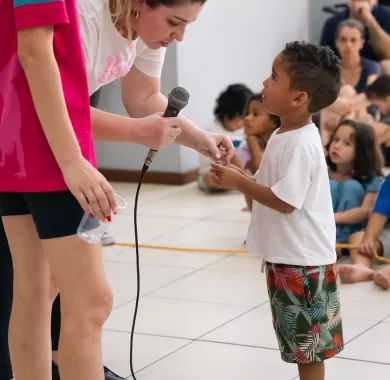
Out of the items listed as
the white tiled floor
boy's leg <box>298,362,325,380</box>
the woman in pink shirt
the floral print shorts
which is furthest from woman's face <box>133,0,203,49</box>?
the white tiled floor

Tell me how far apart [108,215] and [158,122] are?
311 mm

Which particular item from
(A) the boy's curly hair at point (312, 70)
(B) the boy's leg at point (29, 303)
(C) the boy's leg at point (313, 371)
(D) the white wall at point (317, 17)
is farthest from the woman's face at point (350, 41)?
(B) the boy's leg at point (29, 303)

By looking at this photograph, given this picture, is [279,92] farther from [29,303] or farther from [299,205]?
[29,303]

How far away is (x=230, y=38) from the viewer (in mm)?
6078

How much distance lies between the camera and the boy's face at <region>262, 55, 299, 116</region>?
2.35m

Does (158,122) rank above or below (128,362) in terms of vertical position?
above

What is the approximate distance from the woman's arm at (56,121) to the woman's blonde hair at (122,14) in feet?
0.81

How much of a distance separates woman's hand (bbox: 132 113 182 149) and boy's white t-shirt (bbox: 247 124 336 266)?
378 millimetres

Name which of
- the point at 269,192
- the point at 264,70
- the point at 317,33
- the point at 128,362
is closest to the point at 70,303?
the point at 269,192

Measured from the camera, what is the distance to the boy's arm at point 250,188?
2268 millimetres

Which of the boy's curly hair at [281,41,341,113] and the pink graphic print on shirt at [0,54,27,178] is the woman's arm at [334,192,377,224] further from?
the pink graphic print on shirt at [0,54,27,178]

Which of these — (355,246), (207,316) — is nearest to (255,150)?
(355,246)

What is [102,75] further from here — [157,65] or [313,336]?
[313,336]

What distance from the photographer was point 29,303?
1.96 meters
